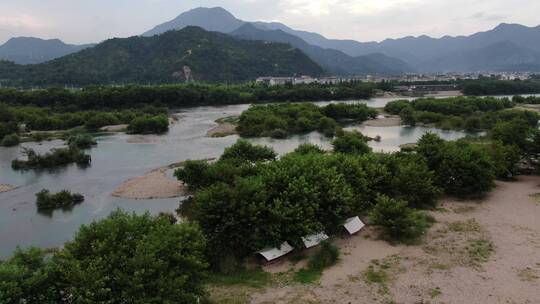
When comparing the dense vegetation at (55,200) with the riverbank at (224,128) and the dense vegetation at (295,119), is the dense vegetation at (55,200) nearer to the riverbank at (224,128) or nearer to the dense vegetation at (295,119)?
the riverbank at (224,128)

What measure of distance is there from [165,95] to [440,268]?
7598cm

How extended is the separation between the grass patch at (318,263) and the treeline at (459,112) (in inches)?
1864

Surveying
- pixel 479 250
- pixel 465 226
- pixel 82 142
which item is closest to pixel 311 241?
pixel 479 250

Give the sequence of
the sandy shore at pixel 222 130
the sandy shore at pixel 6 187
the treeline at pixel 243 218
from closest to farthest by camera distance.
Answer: the treeline at pixel 243 218, the sandy shore at pixel 6 187, the sandy shore at pixel 222 130

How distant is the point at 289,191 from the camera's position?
17.8 m

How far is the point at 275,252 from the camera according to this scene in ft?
54.2

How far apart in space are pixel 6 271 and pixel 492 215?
69.6 ft

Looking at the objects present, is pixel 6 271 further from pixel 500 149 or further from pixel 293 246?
pixel 500 149

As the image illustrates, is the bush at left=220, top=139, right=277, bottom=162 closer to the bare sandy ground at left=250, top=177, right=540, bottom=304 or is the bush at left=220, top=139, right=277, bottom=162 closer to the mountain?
the bare sandy ground at left=250, top=177, right=540, bottom=304

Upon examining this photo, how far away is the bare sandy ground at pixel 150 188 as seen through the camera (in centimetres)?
2862

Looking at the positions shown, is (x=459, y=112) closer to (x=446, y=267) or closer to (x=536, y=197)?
(x=536, y=197)

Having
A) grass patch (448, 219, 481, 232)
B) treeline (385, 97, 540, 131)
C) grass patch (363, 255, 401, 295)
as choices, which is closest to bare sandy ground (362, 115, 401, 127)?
A: treeline (385, 97, 540, 131)

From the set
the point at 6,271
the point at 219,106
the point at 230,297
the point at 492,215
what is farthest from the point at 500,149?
the point at 219,106

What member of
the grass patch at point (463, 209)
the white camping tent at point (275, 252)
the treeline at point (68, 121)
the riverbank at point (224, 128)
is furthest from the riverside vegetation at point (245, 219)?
the treeline at point (68, 121)
